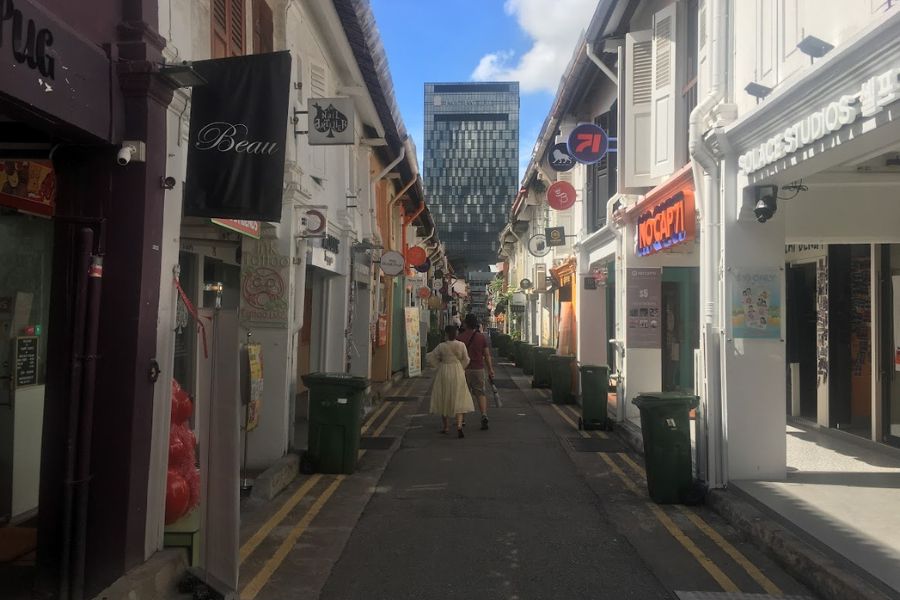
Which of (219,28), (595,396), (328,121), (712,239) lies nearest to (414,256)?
(595,396)

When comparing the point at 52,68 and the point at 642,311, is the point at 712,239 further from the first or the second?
the point at 52,68

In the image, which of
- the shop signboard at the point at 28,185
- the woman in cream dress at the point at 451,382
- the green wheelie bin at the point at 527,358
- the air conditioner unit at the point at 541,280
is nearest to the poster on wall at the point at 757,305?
the woman in cream dress at the point at 451,382

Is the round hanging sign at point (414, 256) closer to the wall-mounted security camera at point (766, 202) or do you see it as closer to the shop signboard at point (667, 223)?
the shop signboard at point (667, 223)

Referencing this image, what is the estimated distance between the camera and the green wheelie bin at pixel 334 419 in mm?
7652

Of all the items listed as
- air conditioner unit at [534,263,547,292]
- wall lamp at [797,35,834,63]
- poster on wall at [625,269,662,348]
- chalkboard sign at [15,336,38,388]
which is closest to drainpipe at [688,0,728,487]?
wall lamp at [797,35,834,63]

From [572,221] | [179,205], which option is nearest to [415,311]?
[572,221]

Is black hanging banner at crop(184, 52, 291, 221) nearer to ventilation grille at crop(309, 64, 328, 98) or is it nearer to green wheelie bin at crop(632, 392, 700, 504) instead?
green wheelie bin at crop(632, 392, 700, 504)

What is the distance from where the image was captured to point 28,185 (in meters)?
4.94

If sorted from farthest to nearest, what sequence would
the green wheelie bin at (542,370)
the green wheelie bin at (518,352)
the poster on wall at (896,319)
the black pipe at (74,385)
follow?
the green wheelie bin at (518,352)
the green wheelie bin at (542,370)
the poster on wall at (896,319)
the black pipe at (74,385)

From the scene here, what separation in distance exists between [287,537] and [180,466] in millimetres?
1434

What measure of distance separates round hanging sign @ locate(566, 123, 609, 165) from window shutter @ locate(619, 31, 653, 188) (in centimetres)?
108

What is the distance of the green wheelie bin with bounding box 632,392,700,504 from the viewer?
662 centimetres

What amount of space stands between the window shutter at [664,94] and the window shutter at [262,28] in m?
5.42

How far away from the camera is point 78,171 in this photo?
3.96 meters
